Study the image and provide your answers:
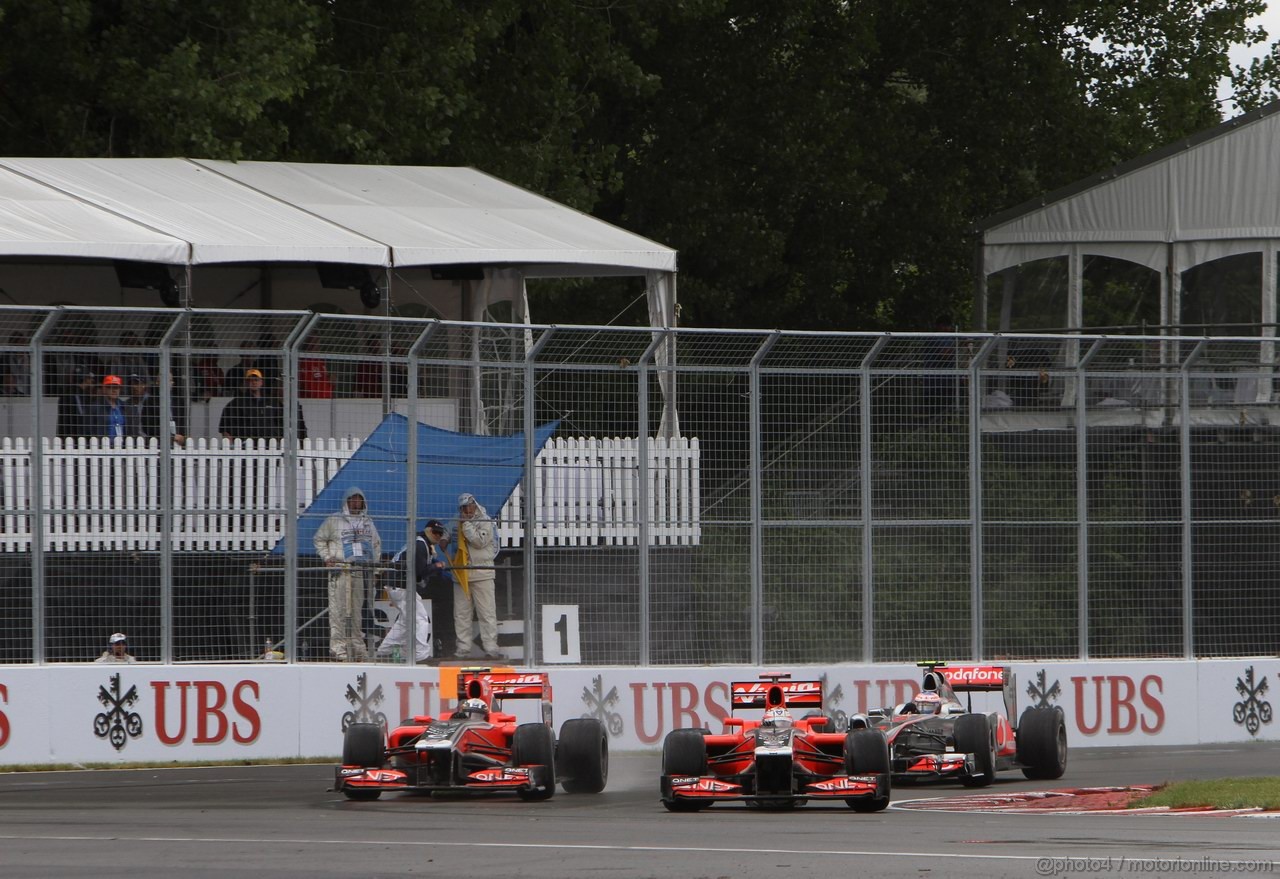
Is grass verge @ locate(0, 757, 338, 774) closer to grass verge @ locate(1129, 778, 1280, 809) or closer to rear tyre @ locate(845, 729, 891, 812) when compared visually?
rear tyre @ locate(845, 729, 891, 812)

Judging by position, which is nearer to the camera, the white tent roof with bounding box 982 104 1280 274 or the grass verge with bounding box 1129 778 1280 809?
the grass verge with bounding box 1129 778 1280 809

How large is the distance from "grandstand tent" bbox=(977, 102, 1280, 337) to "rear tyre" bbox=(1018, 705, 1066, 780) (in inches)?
521

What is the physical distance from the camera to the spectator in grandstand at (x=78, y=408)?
1588 centimetres

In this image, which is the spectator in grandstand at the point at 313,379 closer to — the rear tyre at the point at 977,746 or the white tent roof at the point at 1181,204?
the rear tyre at the point at 977,746

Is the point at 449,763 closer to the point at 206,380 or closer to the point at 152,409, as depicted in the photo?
the point at 206,380

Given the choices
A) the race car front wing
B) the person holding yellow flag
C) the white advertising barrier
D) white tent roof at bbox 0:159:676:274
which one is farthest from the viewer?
white tent roof at bbox 0:159:676:274

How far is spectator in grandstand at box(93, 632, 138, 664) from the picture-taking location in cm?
1580

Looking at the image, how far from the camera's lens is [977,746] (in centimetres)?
1398

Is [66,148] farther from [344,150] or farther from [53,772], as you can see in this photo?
[53,772]

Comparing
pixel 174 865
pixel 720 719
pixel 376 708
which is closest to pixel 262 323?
pixel 376 708

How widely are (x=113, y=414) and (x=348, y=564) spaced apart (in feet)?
7.17

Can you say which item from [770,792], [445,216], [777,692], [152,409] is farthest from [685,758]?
[445,216]

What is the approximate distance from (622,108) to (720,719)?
64.5ft

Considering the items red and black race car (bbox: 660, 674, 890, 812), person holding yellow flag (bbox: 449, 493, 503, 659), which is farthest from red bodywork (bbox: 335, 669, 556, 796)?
person holding yellow flag (bbox: 449, 493, 503, 659)
